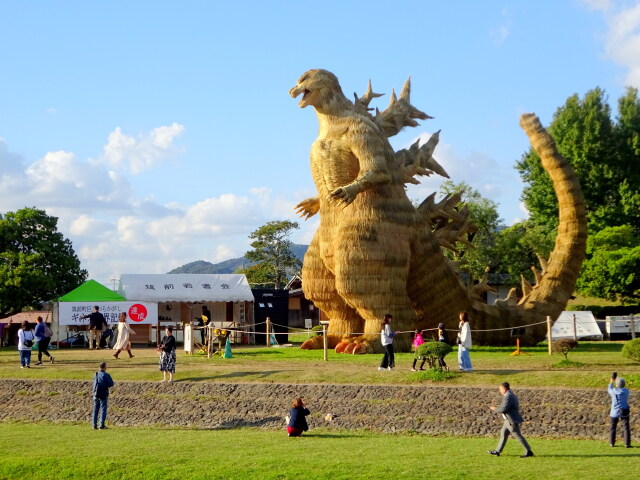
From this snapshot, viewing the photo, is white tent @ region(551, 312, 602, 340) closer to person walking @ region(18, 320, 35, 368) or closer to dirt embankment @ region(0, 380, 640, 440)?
dirt embankment @ region(0, 380, 640, 440)

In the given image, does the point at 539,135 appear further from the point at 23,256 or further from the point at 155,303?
the point at 23,256

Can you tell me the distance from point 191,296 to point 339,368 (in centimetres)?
1343

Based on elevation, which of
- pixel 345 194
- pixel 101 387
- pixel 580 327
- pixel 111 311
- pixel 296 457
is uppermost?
pixel 345 194

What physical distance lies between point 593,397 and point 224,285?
19.4m

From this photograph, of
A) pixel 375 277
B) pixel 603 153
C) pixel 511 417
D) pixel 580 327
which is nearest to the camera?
pixel 511 417

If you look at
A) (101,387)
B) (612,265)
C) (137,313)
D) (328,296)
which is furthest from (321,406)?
(612,265)

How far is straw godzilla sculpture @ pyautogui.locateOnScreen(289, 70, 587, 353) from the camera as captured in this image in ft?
75.4

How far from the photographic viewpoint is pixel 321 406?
1823 cm

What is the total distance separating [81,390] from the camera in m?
20.7

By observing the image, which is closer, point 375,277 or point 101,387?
point 101,387

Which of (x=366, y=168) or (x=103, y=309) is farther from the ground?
(x=366, y=168)

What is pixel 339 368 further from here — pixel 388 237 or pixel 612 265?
pixel 612 265

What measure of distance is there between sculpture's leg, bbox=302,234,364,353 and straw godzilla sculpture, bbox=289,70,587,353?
0.03m

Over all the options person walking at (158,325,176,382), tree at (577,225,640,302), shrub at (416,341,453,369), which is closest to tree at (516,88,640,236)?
tree at (577,225,640,302)
